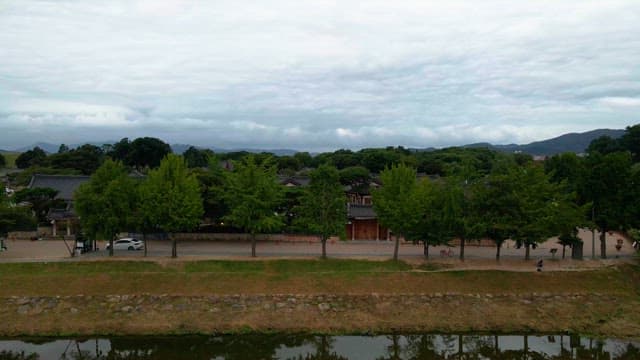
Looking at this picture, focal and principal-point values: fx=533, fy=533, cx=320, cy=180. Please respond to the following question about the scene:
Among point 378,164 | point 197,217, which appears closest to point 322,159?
point 378,164

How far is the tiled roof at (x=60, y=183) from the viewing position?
49.2m

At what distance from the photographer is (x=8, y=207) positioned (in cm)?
3688

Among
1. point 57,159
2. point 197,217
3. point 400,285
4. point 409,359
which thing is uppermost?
point 57,159

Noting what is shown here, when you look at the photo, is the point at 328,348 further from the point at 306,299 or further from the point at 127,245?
the point at 127,245

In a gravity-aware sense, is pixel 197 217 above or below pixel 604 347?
above

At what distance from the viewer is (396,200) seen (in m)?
34.2

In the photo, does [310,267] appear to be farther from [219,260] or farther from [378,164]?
[378,164]

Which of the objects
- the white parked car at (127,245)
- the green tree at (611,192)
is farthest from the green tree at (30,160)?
the green tree at (611,192)

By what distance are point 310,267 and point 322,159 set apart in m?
74.7

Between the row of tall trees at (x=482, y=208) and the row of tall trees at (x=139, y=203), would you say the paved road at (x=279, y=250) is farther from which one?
the row of tall trees at (x=482, y=208)

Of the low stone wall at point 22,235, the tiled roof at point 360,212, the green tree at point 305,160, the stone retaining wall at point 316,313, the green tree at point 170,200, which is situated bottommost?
the stone retaining wall at point 316,313

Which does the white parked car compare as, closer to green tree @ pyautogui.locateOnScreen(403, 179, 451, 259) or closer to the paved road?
the paved road

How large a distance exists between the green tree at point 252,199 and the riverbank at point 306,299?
10.3ft

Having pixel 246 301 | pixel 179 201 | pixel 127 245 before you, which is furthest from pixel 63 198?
pixel 246 301
